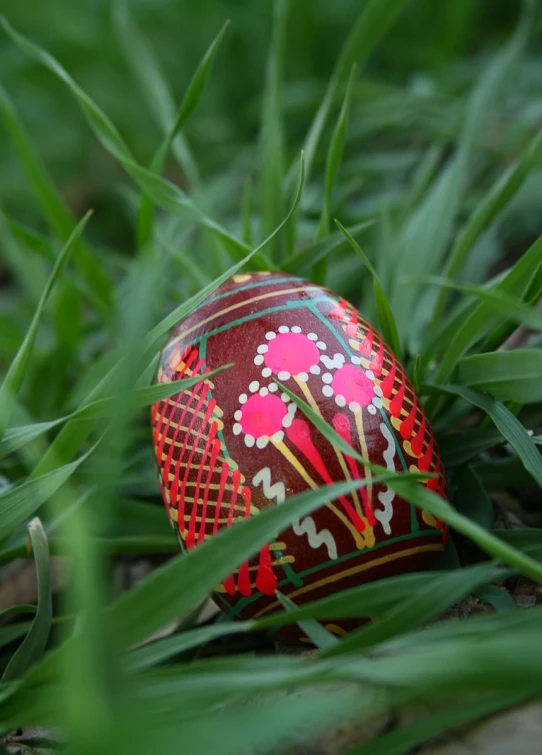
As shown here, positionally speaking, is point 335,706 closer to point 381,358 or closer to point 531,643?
point 531,643

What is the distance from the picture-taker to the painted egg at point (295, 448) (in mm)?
616

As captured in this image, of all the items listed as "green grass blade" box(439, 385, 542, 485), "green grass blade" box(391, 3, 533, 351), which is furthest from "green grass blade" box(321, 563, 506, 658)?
"green grass blade" box(391, 3, 533, 351)

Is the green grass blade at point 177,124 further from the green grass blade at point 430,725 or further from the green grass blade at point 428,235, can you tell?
the green grass blade at point 430,725

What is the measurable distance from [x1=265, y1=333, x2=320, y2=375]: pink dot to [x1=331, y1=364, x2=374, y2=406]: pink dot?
0.08 feet

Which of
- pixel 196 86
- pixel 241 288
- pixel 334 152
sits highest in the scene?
pixel 196 86

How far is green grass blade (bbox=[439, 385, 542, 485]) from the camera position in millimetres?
645

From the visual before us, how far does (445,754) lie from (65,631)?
38 centimetres

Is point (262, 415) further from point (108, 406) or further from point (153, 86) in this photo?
point (153, 86)

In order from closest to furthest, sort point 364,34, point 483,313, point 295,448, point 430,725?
1. point 430,725
2. point 295,448
3. point 483,313
4. point 364,34

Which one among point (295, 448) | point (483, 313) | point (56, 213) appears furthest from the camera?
point (56, 213)

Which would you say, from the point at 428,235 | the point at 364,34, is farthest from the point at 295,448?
the point at 364,34

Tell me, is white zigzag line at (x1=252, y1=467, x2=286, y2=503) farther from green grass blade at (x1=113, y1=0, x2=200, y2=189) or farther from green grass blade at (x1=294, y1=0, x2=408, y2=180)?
green grass blade at (x1=113, y1=0, x2=200, y2=189)

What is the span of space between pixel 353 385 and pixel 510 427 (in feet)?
0.49

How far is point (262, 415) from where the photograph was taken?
0.62 meters
